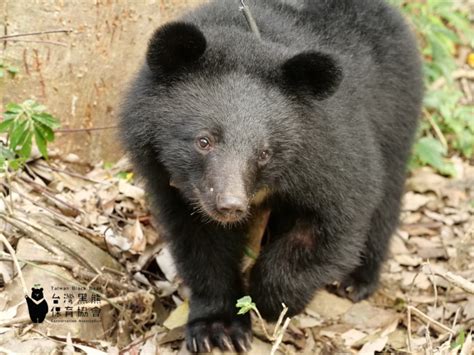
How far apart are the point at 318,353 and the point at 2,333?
2.45m

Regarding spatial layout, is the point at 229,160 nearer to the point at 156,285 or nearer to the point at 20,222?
the point at 20,222

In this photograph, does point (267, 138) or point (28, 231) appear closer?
point (267, 138)

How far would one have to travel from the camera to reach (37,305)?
5.34 meters

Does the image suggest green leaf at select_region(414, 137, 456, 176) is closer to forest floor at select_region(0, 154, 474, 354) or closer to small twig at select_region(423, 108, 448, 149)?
small twig at select_region(423, 108, 448, 149)

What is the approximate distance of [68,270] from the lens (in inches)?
229

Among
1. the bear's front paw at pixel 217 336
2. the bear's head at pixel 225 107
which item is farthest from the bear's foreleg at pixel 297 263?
the bear's head at pixel 225 107

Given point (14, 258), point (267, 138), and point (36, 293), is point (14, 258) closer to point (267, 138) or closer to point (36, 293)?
point (36, 293)

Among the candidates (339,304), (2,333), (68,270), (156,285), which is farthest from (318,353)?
(2,333)

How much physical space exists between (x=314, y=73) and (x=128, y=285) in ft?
7.39

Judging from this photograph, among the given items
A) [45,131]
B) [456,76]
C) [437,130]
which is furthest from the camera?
[456,76]

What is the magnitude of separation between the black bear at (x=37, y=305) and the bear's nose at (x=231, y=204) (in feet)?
4.83

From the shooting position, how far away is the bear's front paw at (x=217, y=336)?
5863mm

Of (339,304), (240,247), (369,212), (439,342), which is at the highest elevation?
(369,212)

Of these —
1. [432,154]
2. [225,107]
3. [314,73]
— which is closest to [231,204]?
[225,107]
